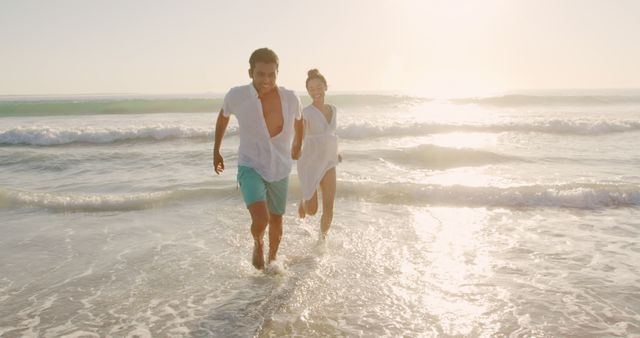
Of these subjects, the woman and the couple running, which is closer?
the couple running

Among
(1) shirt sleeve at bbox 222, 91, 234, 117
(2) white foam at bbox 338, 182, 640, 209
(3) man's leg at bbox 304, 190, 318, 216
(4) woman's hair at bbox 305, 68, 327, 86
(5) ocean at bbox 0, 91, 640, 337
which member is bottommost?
(5) ocean at bbox 0, 91, 640, 337

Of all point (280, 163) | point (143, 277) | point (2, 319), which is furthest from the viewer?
point (143, 277)

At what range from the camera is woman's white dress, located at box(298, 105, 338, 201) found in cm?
564

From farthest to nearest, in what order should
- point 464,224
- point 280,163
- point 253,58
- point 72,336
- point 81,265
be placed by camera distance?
point 464,224 → point 81,265 → point 280,163 → point 253,58 → point 72,336

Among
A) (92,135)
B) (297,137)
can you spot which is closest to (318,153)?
(297,137)

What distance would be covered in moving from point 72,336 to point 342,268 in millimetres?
2478

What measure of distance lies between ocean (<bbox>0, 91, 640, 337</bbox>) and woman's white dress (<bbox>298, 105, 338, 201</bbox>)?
78 cm

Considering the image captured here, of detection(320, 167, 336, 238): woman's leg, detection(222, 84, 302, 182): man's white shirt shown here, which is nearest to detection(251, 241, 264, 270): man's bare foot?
detection(222, 84, 302, 182): man's white shirt

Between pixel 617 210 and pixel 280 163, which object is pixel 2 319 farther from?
pixel 617 210

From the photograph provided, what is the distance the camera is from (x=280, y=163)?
14.2 ft

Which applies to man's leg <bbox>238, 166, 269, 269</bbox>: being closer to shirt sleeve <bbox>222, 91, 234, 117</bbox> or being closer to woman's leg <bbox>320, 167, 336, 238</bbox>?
shirt sleeve <bbox>222, 91, 234, 117</bbox>

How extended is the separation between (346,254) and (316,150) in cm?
129

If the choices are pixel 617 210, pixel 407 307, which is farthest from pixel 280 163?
pixel 617 210

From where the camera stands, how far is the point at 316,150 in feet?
18.6
